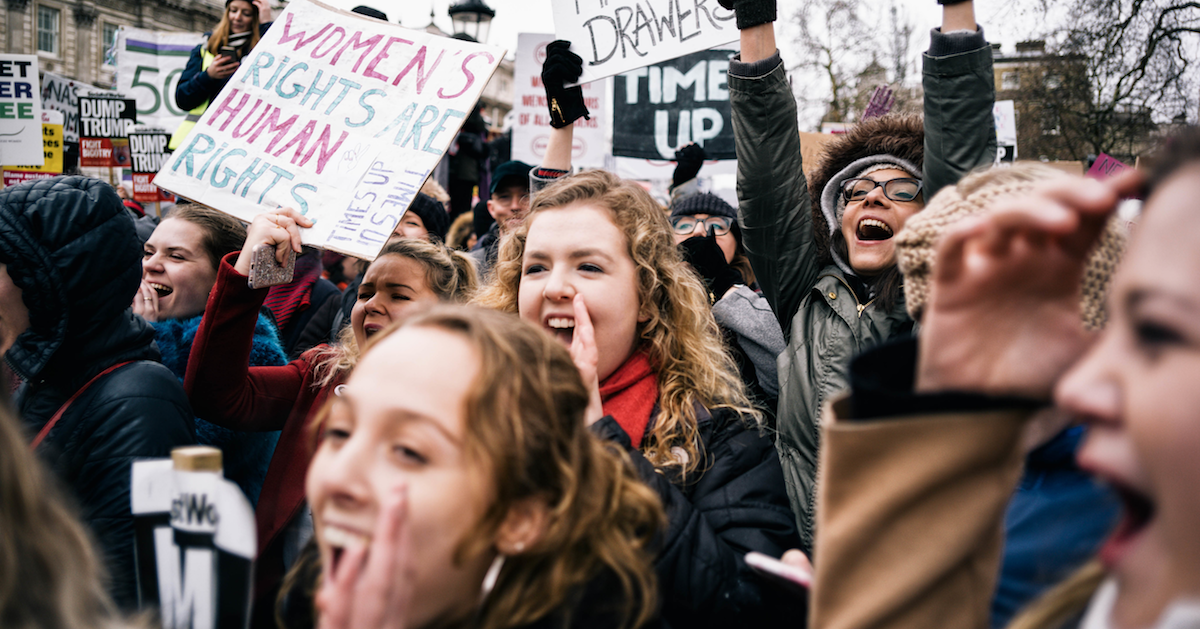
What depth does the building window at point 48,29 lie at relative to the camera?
35094mm

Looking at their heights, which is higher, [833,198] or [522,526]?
[833,198]

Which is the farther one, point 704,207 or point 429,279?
point 704,207

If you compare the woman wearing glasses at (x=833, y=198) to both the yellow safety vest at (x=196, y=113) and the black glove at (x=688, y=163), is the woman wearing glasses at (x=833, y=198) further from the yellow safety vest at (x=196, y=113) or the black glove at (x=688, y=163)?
the yellow safety vest at (x=196, y=113)

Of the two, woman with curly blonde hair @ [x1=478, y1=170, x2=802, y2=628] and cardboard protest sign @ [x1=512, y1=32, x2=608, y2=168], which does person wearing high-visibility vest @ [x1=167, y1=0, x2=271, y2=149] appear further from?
woman with curly blonde hair @ [x1=478, y1=170, x2=802, y2=628]

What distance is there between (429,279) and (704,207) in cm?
211

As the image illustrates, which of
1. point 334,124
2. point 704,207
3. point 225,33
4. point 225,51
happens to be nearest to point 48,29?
point 225,33

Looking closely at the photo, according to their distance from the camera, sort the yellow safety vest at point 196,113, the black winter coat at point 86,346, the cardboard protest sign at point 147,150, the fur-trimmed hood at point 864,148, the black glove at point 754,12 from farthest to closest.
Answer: the cardboard protest sign at point 147,150 → the yellow safety vest at point 196,113 → the fur-trimmed hood at point 864,148 → the black glove at point 754,12 → the black winter coat at point 86,346

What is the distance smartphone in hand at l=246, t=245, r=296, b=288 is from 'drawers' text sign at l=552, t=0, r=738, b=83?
161cm

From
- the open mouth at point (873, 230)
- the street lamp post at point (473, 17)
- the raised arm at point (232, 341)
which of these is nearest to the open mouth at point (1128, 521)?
the open mouth at point (873, 230)

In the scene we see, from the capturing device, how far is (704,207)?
15.4 feet

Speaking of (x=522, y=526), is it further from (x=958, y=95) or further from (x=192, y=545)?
(x=958, y=95)

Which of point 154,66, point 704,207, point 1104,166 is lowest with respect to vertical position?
point 704,207

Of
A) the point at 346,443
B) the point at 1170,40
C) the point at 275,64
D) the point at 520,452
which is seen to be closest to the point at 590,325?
the point at 520,452

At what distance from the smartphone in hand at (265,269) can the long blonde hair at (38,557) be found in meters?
1.32
